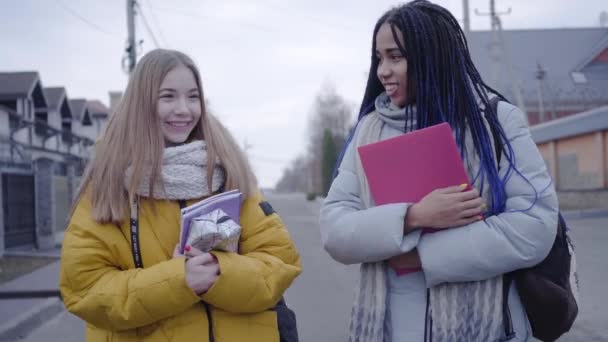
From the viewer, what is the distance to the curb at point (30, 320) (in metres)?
6.73

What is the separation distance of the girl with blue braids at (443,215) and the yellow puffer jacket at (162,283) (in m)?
0.25

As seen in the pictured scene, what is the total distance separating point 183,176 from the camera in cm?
199

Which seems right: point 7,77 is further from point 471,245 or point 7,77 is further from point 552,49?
point 552,49

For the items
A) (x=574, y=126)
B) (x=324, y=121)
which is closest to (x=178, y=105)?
(x=574, y=126)

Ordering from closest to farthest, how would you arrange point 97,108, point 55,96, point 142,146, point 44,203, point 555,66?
point 142,146 → point 44,203 → point 55,96 → point 555,66 → point 97,108

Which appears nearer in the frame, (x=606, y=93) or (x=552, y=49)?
(x=606, y=93)

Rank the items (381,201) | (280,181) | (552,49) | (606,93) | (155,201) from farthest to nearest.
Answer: (280,181) → (552,49) → (606,93) → (155,201) → (381,201)

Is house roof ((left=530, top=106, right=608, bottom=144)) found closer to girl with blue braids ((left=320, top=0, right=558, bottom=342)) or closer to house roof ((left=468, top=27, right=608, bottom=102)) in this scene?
house roof ((left=468, top=27, right=608, bottom=102))

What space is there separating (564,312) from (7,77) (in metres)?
26.6

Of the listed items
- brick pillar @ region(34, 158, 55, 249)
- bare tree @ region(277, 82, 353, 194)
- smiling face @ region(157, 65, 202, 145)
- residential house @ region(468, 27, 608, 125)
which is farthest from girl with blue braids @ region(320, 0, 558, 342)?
bare tree @ region(277, 82, 353, 194)

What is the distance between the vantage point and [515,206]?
5.60 ft

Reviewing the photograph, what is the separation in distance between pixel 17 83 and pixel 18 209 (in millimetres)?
10755

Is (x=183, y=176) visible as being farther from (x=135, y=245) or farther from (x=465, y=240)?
(x=465, y=240)

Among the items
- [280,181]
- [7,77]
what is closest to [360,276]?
[7,77]
